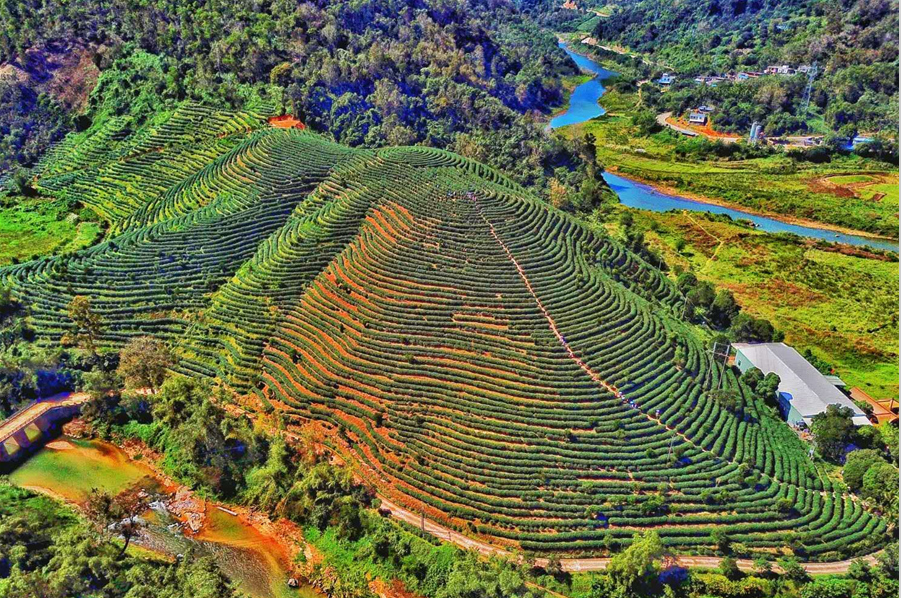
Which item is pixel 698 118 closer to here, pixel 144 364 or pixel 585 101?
pixel 585 101

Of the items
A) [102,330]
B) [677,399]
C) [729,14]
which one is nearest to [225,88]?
[102,330]

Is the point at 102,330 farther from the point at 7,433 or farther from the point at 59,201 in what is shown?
the point at 59,201

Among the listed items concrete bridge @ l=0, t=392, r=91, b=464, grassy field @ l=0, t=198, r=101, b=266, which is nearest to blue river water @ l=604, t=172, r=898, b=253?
grassy field @ l=0, t=198, r=101, b=266

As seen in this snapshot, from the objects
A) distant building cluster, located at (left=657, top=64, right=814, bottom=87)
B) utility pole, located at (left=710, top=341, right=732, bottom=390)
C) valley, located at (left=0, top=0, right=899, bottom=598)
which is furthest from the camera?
distant building cluster, located at (left=657, top=64, right=814, bottom=87)

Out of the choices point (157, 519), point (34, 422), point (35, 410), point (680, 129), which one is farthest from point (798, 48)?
point (34, 422)

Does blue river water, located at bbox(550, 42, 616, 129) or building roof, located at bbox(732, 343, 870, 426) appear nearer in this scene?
building roof, located at bbox(732, 343, 870, 426)

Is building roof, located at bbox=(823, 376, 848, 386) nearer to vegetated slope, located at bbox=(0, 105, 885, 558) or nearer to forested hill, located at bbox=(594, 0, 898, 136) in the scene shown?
vegetated slope, located at bbox=(0, 105, 885, 558)

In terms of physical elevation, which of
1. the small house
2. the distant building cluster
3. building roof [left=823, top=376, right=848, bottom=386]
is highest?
the distant building cluster
